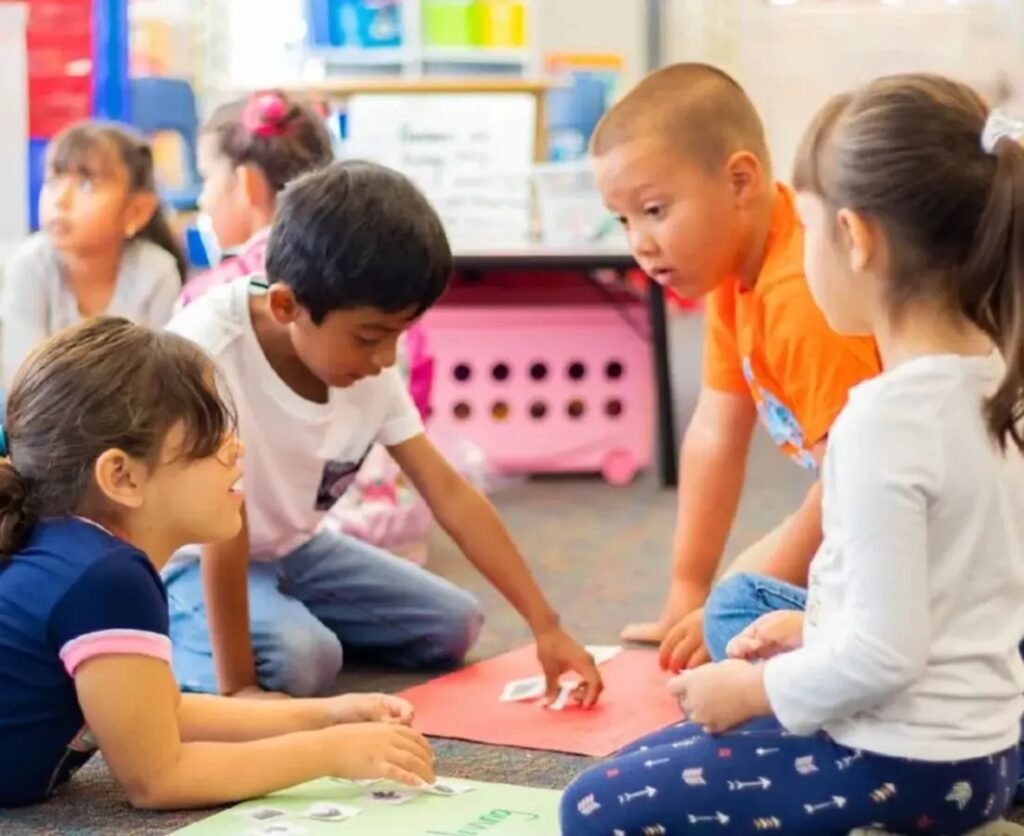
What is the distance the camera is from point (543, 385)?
3020mm

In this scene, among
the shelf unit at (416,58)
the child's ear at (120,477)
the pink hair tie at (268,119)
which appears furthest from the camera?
the shelf unit at (416,58)

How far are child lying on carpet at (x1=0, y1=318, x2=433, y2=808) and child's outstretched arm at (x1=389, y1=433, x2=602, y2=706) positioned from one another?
11.3 inches

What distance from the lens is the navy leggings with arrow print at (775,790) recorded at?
103 centimetres

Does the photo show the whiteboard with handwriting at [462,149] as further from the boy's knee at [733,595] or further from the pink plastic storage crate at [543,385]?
the boy's knee at [733,595]

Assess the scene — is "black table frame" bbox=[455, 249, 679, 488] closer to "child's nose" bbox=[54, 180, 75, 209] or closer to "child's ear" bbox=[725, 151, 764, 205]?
"child's nose" bbox=[54, 180, 75, 209]

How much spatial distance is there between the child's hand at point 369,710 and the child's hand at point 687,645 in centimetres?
38

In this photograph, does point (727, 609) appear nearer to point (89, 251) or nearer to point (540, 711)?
point (540, 711)

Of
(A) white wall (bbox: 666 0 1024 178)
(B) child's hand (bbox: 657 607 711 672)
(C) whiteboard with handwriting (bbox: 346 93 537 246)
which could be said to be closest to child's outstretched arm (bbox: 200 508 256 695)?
(B) child's hand (bbox: 657 607 711 672)

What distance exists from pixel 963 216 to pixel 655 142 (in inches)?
22.6

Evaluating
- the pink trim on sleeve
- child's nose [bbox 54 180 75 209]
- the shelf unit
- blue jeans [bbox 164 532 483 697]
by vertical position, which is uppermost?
the shelf unit

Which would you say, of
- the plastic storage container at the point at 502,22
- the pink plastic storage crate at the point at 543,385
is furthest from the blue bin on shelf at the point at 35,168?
the plastic storage container at the point at 502,22

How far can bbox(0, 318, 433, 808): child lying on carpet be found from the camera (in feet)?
3.92

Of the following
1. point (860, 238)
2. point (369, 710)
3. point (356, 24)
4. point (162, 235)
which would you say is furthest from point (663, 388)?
point (356, 24)

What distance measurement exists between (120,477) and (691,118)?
680mm
